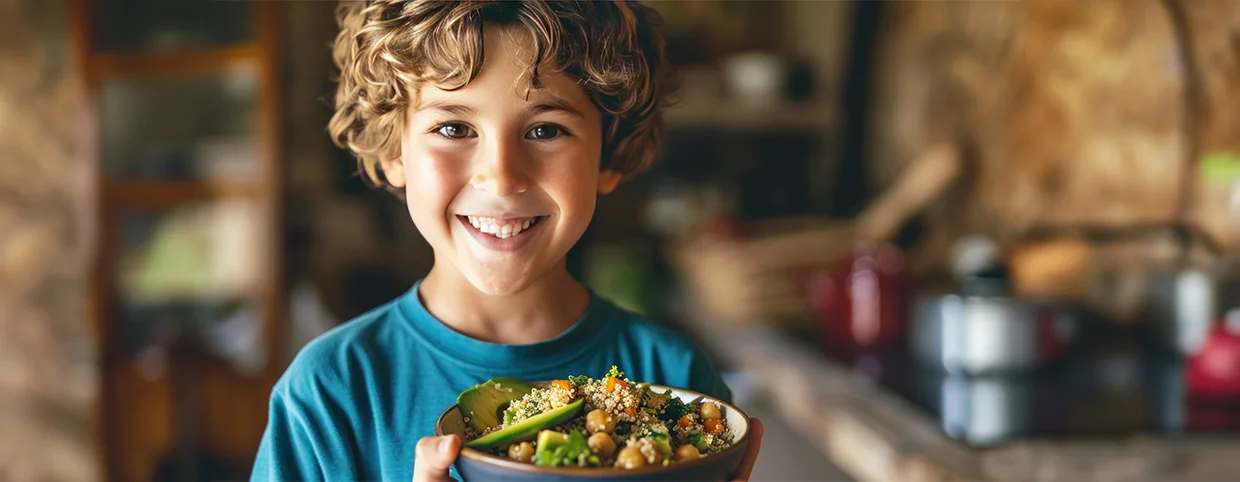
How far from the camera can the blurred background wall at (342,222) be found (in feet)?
5.60

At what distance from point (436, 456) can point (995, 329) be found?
127cm

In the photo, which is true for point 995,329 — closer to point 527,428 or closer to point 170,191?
point 527,428

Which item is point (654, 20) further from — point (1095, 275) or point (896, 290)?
point (1095, 275)

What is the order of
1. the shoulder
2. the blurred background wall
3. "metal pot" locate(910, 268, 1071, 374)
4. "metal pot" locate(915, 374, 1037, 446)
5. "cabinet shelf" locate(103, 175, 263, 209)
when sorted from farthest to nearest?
"cabinet shelf" locate(103, 175, 263, 209) < the blurred background wall < "metal pot" locate(910, 268, 1071, 374) < "metal pot" locate(915, 374, 1037, 446) < the shoulder

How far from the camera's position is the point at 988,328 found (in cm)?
154

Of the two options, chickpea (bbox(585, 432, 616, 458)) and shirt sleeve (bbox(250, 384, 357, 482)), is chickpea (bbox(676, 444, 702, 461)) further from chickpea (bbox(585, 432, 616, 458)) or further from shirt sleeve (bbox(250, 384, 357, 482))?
shirt sleeve (bbox(250, 384, 357, 482))

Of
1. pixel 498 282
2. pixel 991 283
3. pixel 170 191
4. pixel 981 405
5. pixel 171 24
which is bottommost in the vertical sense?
pixel 981 405

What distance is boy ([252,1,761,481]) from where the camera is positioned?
0.54 metres

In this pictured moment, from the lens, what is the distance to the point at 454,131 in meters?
0.54

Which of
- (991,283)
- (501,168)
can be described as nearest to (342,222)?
(991,283)

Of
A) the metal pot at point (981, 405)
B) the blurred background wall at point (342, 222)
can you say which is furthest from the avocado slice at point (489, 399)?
the blurred background wall at point (342, 222)

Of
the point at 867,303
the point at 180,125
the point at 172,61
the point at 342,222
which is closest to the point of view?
the point at 867,303

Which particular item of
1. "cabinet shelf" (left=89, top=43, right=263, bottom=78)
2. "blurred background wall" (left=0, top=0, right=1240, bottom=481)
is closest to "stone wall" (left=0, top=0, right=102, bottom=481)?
"blurred background wall" (left=0, top=0, right=1240, bottom=481)

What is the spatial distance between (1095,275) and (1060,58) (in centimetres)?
48
